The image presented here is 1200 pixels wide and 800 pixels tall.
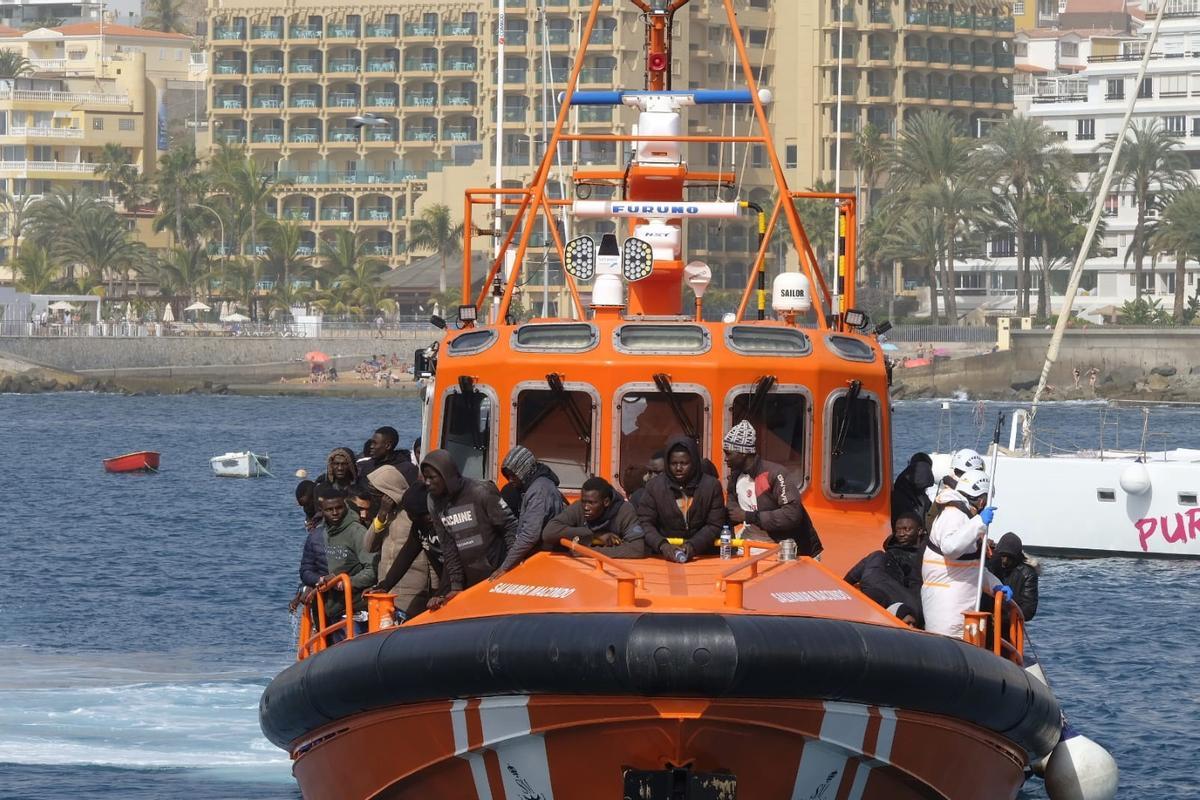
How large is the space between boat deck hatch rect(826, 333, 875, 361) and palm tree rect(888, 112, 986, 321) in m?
95.5

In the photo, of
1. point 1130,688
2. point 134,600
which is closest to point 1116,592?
point 1130,688

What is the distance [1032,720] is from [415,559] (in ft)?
12.1

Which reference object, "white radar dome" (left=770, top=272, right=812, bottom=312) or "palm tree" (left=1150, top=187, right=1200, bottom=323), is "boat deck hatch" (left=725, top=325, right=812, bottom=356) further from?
"palm tree" (left=1150, top=187, right=1200, bottom=323)

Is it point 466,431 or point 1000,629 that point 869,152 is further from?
point 1000,629

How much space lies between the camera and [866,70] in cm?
12512

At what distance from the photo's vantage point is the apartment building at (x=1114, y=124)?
4523 inches

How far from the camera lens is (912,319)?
11162 cm

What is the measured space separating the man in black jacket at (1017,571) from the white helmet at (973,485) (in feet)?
3.98

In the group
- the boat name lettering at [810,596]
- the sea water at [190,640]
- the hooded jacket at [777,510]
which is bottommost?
the sea water at [190,640]

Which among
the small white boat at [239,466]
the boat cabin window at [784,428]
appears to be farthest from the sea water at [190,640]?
the boat cabin window at [784,428]

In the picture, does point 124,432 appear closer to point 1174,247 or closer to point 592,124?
point 592,124

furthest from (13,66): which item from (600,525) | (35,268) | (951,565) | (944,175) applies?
(951,565)

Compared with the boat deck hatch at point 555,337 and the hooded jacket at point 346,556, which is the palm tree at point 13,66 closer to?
the hooded jacket at point 346,556

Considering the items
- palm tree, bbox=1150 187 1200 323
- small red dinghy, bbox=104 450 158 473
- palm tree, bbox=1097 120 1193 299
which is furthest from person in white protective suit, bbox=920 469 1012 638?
palm tree, bbox=1097 120 1193 299
